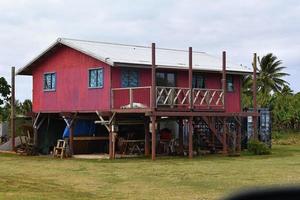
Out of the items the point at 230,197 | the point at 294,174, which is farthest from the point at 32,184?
the point at 230,197

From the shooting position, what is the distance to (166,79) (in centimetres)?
2772

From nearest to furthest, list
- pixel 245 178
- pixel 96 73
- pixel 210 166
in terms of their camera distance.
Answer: pixel 245 178 < pixel 210 166 < pixel 96 73

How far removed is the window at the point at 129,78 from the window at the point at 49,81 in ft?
17.5

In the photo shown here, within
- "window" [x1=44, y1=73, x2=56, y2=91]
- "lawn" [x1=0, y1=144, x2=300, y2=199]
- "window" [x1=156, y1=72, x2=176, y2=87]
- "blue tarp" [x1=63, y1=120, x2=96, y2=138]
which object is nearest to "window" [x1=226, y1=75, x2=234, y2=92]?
"window" [x1=156, y1=72, x2=176, y2=87]

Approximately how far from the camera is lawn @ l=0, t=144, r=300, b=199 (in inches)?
486

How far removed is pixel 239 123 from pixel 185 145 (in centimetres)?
302

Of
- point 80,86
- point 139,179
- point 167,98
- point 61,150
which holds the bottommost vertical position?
point 139,179

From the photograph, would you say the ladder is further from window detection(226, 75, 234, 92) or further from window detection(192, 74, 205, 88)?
window detection(226, 75, 234, 92)

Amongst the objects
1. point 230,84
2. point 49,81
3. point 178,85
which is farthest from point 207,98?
point 49,81

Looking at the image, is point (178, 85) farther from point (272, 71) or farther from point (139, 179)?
point (272, 71)

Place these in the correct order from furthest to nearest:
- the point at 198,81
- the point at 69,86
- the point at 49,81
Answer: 1. the point at 49,81
2. the point at 198,81
3. the point at 69,86

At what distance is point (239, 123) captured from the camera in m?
29.3

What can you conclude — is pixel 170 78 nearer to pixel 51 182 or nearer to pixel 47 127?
pixel 47 127

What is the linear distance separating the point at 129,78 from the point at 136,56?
4.93 feet
